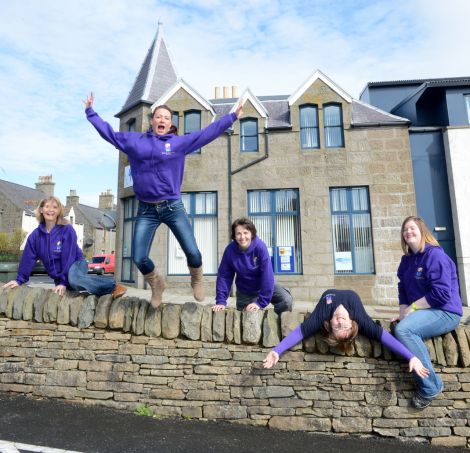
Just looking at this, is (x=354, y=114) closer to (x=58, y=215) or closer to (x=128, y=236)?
(x=128, y=236)

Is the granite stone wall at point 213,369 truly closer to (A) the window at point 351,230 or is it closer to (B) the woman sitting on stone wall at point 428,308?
(B) the woman sitting on stone wall at point 428,308

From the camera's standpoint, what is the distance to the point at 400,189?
468 inches

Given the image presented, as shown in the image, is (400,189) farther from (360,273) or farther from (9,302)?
(9,302)

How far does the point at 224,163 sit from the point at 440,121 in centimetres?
873

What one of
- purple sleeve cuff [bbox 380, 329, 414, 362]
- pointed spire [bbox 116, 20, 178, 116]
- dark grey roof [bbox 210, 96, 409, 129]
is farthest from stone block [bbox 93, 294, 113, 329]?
pointed spire [bbox 116, 20, 178, 116]

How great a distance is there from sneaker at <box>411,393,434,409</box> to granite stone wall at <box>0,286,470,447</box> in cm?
7

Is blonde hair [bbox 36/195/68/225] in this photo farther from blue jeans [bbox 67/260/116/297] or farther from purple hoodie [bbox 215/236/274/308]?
purple hoodie [bbox 215/236/274/308]

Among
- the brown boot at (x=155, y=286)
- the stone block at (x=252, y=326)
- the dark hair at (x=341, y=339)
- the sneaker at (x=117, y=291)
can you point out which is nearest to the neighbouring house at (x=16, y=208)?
the sneaker at (x=117, y=291)

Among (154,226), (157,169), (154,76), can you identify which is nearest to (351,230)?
(154,226)

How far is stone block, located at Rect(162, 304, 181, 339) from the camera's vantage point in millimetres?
4047

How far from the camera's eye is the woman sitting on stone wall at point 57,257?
4.52 meters

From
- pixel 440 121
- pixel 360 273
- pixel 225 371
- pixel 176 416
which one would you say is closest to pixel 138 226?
pixel 225 371

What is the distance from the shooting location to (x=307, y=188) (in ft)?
40.2

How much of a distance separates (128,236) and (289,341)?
11914 millimetres
